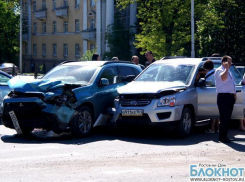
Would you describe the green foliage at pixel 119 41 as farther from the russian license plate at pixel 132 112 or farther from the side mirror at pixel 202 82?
the russian license plate at pixel 132 112

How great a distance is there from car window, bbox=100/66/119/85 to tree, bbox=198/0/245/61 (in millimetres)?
21317

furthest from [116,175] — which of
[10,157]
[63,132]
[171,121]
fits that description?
[63,132]

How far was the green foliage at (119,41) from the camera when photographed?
55344 mm

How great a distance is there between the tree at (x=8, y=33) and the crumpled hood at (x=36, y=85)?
5951 cm

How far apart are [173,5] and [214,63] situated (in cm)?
2243

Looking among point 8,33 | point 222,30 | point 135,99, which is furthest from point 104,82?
point 8,33

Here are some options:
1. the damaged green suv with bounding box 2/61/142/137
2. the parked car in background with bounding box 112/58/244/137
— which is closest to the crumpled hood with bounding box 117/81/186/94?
the parked car in background with bounding box 112/58/244/137

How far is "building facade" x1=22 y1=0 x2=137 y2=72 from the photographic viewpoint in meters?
60.2

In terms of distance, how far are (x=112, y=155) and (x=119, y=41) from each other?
45.6 metres

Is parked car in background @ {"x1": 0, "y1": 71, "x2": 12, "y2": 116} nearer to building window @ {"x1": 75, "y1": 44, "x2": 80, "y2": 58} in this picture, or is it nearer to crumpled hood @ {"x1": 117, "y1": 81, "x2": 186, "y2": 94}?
crumpled hood @ {"x1": 117, "y1": 81, "x2": 186, "y2": 94}

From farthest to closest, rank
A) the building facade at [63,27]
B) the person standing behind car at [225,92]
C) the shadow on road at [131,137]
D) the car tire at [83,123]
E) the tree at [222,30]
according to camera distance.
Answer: the building facade at [63,27]
the tree at [222,30]
the car tire at [83,123]
the shadow on road at [131,137]
the person standing behind car at [225,92]

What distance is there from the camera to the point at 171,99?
12367 mm

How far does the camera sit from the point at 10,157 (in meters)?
10.0

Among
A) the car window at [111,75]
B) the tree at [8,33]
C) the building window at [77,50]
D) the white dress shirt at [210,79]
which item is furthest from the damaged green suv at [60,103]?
the tree at [8,33]
